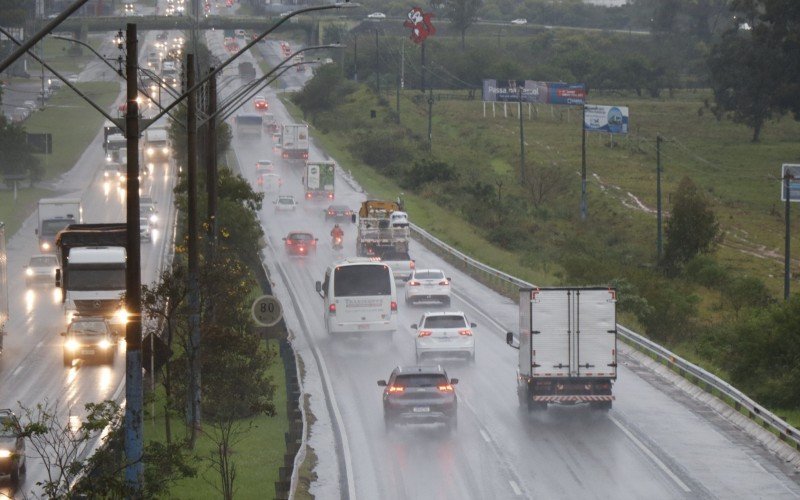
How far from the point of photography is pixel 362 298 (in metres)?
43.2

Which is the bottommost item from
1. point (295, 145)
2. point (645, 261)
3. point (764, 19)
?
point (645, 261)

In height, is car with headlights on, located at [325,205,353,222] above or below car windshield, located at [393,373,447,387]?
above

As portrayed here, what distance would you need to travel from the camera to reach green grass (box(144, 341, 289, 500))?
936 inches

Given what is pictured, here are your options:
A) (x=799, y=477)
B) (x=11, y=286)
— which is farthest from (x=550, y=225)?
(x=799, y=477)

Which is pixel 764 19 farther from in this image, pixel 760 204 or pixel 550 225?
pixel 550 225

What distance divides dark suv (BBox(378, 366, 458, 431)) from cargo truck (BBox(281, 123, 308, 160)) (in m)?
82.5

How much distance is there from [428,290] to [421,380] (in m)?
23.5

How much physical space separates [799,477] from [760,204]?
80.7m

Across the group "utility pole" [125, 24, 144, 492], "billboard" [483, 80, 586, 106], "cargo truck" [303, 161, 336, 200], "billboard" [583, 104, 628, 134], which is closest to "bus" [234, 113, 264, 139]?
"billboard" [483, 80, 586, 106]

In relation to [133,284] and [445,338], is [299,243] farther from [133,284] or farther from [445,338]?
[133,284]

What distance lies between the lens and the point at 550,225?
90812 mm

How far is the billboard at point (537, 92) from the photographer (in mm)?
133375

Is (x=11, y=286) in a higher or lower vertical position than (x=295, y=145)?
lower

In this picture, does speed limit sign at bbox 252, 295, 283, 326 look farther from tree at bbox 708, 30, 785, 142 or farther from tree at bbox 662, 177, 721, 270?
tree at bbox 708, 30, 785, 142
